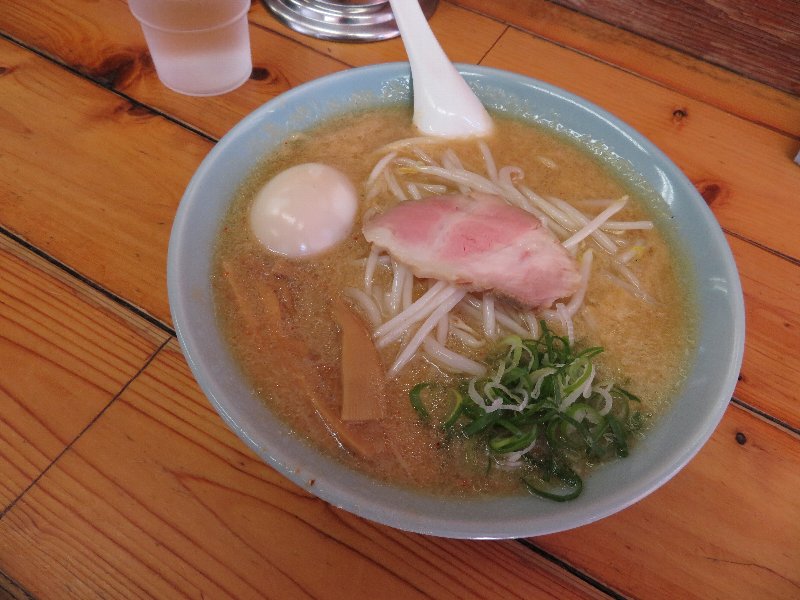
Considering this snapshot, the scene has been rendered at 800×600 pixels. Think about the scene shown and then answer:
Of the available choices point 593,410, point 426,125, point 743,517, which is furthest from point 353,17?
point 743,517

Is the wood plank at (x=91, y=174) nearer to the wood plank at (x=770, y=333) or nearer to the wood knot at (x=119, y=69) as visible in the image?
the wood knot at (x=119, y=69)

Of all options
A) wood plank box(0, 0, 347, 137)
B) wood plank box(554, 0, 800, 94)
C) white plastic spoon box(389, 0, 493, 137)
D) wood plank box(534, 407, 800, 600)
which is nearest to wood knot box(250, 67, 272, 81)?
wood plank box(0, 0, 347, 137)

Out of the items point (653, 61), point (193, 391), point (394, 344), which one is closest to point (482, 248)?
point (394, 344)

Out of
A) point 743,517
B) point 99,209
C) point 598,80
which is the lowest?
point 743,517

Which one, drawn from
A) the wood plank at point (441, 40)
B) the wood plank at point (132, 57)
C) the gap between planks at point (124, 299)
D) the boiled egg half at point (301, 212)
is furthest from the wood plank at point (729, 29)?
the boiled egg half at point (301, 212)

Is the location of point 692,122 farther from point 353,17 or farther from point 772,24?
point 353,17

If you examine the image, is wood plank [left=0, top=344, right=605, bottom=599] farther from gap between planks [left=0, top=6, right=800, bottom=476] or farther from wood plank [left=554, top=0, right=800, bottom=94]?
wood plank [left=554, top=0, right=800, bottom=94]

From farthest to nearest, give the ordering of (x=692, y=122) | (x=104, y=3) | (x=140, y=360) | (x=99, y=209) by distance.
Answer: (x=104, y=3), (x=692, y=122), (x=99, y=209), (x=140, y=360)
